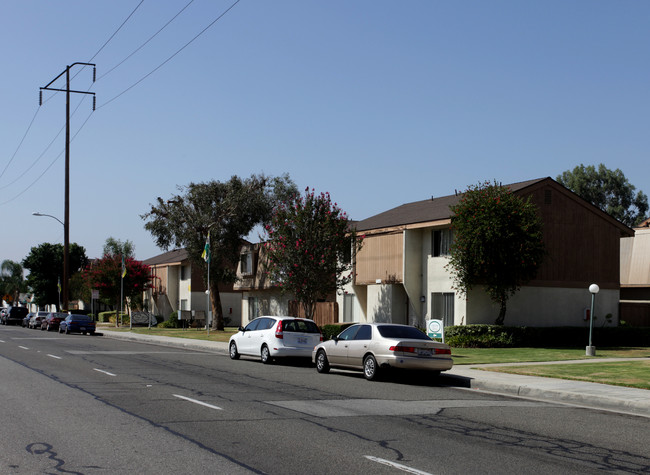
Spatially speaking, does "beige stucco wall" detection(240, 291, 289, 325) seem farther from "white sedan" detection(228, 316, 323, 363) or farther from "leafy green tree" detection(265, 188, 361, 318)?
"white sedan" detection(228, 316, 323, 363)

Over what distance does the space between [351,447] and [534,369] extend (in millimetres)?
12757

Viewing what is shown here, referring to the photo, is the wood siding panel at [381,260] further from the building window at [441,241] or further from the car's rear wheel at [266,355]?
the car's rear wheel at [266,355]

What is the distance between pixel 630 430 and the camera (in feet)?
37.1

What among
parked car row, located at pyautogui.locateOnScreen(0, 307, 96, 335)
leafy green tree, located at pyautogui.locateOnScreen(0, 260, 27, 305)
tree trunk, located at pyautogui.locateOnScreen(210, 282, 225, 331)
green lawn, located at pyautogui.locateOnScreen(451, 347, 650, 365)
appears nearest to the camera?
green lawn, located at pyautogui.locateOnScreen(451, 347, 650, 365)

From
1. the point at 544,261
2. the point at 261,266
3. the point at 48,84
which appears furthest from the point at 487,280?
the point at 48,84

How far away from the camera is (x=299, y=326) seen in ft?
77.6

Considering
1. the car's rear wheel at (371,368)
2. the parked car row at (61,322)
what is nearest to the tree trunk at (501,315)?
the car's rear wheel at (371,368)

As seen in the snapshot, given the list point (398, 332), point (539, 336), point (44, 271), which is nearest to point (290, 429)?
point (398, 332)

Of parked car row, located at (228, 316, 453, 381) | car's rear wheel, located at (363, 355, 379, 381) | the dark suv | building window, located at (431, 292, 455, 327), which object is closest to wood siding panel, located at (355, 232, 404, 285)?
building window, located at (431, 292, 455, 327)

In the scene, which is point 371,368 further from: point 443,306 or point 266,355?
point 443,306

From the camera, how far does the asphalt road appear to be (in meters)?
8.12

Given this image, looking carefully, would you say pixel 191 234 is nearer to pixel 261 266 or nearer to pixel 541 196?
pixel 261 266

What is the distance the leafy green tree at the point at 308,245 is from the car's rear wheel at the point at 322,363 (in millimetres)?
13215

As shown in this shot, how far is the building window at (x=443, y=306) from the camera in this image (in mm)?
33219
